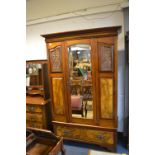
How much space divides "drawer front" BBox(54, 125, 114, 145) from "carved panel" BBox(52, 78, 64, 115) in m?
0.34

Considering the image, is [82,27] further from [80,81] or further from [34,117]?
[34,117]

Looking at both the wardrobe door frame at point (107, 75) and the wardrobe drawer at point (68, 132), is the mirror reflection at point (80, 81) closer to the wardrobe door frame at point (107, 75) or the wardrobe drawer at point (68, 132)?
the wardrobe door frame at point (107, 75)

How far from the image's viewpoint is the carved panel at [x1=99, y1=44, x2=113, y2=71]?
2223 mm

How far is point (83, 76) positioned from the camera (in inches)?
97.3

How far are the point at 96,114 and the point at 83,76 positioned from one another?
67cm

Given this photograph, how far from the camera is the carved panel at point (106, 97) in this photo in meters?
2.27

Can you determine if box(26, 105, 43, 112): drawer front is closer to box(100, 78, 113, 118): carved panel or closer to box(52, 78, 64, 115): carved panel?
box(52, 78, 64, 115): carved panel

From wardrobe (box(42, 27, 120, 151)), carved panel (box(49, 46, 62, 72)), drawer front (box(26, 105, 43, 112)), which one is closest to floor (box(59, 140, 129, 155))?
wardrobe (box(42, 27, 120, 151))

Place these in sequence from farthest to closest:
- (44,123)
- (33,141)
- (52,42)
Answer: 1. (44,123)
2. (52,42)
3. (33,141)

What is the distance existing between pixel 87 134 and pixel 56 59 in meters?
1.41

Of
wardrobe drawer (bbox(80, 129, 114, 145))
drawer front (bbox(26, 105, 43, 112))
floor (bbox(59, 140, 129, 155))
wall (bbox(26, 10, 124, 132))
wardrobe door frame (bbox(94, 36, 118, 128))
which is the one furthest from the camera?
drawer front (bbox(26, 105, 43, 112))
